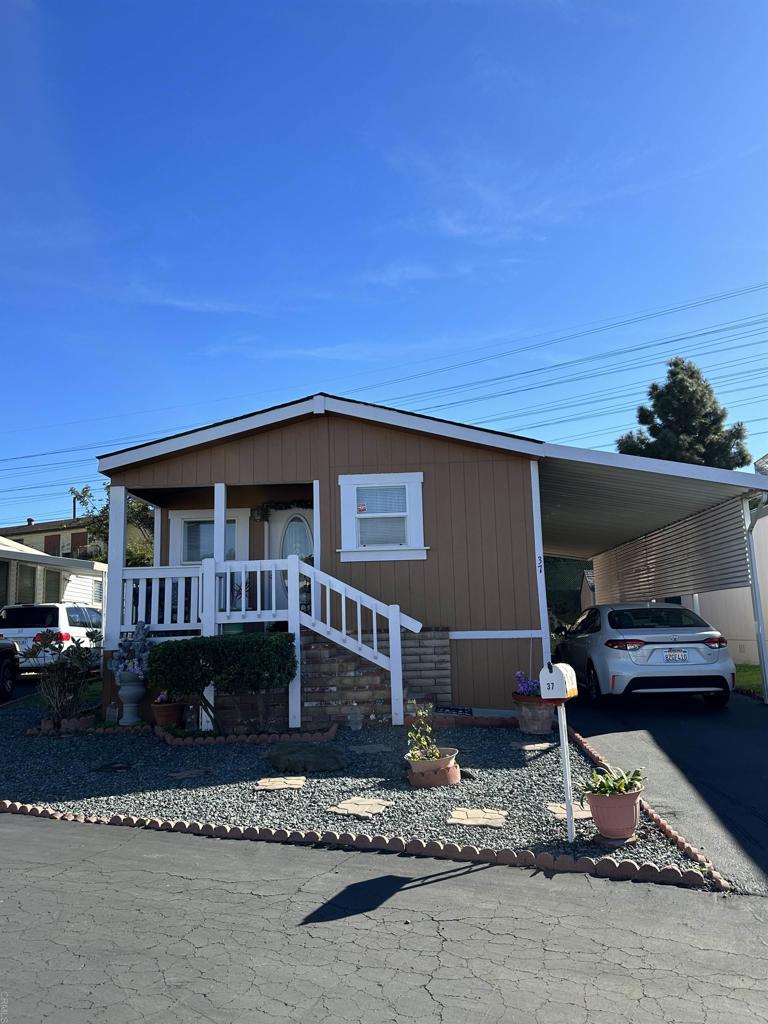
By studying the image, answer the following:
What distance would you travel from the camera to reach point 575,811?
508 centimetres

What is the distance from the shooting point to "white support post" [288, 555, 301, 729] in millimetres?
8406

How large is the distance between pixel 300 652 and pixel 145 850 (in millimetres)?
4238

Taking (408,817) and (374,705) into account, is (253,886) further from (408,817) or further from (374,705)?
(374,705)

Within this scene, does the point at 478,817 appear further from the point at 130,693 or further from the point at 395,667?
the point at 130,693

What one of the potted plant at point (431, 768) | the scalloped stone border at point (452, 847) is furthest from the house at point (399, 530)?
the scalloped stone border at point (452, 847)

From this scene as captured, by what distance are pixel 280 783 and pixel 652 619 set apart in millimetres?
5892

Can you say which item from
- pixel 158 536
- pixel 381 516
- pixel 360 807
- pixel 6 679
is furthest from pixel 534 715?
pixel 6 679

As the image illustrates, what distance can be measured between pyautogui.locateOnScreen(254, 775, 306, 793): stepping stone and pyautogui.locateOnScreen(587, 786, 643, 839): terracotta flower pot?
266 centimetres

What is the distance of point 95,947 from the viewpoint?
319 centimetres

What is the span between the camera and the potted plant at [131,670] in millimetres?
8805

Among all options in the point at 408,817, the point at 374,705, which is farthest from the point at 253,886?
the point at 374,705

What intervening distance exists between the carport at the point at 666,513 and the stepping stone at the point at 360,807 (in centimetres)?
464

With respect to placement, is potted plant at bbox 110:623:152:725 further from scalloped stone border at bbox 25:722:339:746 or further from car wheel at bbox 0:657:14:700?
car wheel at bbox 0:657:14:700

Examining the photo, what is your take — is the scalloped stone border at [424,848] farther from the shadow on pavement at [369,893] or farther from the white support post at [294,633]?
the white support post at [294,633]
